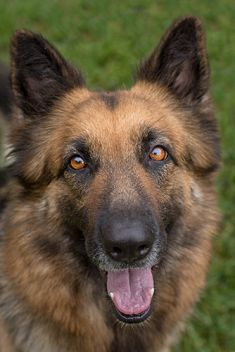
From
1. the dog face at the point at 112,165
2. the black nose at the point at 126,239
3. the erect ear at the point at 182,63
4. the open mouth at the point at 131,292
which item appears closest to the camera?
the black nose at the point at 126,239

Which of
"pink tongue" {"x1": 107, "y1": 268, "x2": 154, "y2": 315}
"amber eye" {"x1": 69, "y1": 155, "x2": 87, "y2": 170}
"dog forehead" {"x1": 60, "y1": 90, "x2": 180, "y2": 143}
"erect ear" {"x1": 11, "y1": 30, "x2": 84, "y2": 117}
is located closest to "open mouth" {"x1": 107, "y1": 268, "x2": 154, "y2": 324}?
"pink tongue" {"x1": 107, "y1": 268, "x2": 154, "y2": 315}

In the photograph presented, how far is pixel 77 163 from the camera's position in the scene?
3.12m

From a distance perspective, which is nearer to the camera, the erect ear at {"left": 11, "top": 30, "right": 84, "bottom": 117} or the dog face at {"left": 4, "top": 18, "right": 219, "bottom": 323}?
the dog face at {"left": 4, "top": 18, "right": 219, "bottom": 323}

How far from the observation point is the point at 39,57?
10.6ft

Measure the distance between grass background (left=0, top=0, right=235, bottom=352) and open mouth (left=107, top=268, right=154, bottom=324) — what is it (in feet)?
6.36

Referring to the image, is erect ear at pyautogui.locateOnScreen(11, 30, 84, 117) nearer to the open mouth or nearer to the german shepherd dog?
the german shepherd dog

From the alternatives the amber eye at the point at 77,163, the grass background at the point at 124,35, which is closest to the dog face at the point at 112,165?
the amber eye at the point at 77,163

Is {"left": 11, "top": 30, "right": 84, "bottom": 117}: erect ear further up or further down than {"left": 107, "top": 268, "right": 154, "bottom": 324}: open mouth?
further up

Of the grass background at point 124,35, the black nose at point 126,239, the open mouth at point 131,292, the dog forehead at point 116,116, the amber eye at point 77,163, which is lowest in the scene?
the open mouth at point 131,292

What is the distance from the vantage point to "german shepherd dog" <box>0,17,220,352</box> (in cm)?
306

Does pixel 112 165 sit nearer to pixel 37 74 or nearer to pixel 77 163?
pixel 77 163

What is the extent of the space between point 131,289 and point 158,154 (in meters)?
0.78

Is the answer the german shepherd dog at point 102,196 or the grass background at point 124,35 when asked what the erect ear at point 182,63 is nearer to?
the german shepherd dog at point 102,196

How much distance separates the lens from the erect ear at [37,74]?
313 cm
